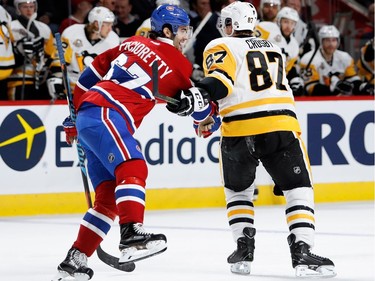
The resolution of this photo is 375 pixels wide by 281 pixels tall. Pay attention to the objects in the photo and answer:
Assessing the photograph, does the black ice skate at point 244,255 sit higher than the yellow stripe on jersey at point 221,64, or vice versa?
the yellow stripe on jersey at point 221,64

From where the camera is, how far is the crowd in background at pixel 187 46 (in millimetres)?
8734

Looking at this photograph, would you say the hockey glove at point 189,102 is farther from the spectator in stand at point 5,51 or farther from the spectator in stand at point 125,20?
the spectator in stand at point 125,20

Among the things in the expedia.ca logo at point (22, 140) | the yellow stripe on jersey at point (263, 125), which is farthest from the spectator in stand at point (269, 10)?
the yellow stripe on jersey at point (263, 125)

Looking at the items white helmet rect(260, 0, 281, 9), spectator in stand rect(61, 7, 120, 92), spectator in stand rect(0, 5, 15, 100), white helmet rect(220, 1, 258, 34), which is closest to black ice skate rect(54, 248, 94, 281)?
white helmet rect(220, 1, 258, 34)

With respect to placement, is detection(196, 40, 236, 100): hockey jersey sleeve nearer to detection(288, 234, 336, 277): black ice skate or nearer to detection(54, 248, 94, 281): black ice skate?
detection(288, 234, 336, 277): black ice skate

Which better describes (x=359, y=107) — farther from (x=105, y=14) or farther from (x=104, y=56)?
(x=104, y=56)

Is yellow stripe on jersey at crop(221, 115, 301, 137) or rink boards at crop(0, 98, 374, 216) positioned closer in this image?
yellow stripe on jersey at crop(221, 115, 301, 137)

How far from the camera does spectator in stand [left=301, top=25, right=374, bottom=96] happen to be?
9898 millimetres

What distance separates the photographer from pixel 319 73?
10008 mm

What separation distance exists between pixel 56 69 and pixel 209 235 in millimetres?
2321

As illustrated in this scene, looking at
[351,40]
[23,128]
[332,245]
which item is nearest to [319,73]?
[351,40]

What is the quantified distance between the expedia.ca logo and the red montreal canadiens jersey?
313cm

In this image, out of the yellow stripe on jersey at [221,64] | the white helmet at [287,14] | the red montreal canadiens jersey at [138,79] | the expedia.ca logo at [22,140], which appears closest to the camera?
the red montreal canadiens jersey at [138,79]

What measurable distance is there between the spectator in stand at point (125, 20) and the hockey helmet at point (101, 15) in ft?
1.65
